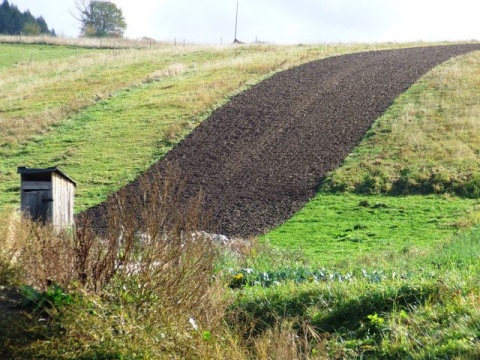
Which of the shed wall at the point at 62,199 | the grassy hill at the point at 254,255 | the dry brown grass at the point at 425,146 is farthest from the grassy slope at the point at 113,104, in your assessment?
the dry brown grass at the point at 425,146

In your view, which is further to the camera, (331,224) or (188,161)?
(188,161)

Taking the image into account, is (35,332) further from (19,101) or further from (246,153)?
(19,101)

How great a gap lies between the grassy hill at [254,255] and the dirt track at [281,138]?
3.19ft

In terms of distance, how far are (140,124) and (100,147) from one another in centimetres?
341

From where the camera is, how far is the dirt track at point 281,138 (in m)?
25.6

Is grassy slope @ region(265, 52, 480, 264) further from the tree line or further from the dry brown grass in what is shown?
the tree line

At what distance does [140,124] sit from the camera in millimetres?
37219

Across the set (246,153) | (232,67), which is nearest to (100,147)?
(246,153)

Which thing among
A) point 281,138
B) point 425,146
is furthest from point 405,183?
point 281,138

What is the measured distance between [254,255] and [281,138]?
16759 mm

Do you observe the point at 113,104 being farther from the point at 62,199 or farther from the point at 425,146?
the point at 62,199

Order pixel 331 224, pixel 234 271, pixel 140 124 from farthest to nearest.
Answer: pixel 140 124 < pixel 331 224 < pixel 234 271

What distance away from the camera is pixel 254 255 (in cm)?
1673

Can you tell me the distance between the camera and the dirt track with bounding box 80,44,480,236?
84.0ft
